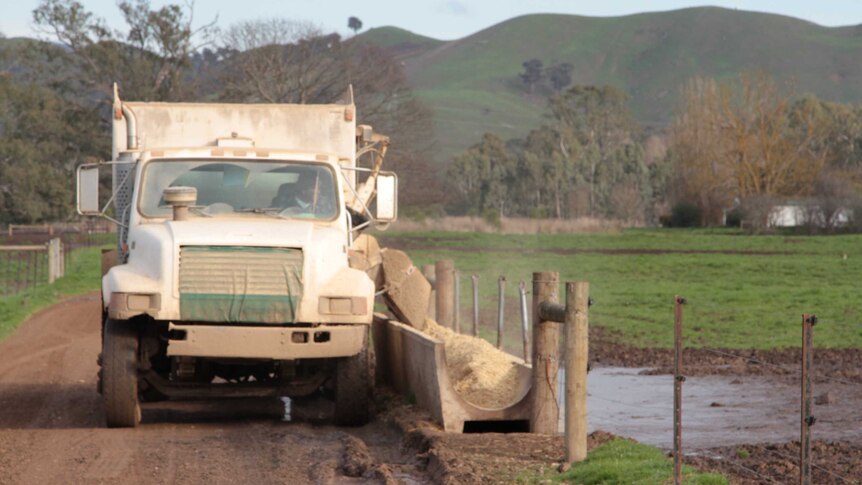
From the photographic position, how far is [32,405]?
48.6ft

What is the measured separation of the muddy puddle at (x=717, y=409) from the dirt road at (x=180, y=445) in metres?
2.54

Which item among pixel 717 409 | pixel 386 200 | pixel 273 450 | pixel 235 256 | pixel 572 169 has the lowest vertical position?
pixel 717 409

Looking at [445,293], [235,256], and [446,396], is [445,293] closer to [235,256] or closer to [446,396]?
[446,396]

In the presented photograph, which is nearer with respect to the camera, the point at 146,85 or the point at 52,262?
the point at 52,262

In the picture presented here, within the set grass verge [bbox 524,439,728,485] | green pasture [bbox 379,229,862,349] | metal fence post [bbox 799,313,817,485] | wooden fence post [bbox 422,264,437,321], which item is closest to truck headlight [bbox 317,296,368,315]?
grass verge [bbox 524,439,728,485]

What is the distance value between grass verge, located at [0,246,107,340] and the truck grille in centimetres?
1245

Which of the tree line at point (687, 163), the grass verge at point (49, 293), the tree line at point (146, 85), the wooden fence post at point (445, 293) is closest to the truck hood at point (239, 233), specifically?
the wooden fence post at point (445, 293)

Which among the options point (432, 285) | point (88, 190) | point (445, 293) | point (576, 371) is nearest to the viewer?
point (576, 371)

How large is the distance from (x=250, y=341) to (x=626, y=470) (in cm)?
398

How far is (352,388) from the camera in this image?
A: 13.2 metres

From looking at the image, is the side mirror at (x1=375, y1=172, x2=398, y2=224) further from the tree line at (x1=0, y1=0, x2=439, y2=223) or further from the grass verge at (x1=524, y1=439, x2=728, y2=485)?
the tree line at (x1=0, y1=0, x2=439, y2=223)

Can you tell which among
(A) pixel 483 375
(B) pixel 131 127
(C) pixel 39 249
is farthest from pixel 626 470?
(C) pixel 39 249

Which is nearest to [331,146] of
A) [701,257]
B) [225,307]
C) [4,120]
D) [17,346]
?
[225,307]

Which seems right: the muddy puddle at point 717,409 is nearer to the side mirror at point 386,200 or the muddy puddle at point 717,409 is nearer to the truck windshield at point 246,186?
the side mirror at point 386,200
